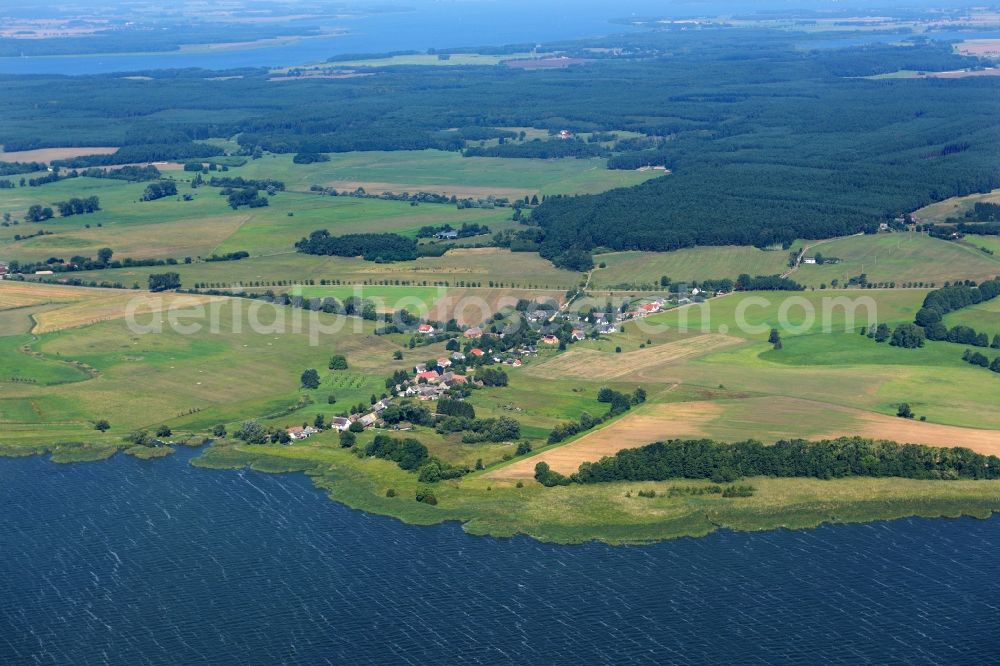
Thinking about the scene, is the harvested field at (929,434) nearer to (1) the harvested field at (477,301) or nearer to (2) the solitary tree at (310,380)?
(2) the solitary tree at (310,380)

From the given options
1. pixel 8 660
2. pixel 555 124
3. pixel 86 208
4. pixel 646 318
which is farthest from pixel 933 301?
pixel 555 124

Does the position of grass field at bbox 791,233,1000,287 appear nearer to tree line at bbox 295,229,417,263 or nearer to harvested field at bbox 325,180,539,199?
tree line at bbox 295,229,417,263

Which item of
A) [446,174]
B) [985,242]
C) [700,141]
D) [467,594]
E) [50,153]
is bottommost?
[467,594]

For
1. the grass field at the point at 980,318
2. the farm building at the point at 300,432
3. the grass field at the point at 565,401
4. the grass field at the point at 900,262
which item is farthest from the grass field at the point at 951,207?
the farm building at the point at 300,432

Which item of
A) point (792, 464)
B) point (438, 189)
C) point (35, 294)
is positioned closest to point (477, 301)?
point (35, 294)

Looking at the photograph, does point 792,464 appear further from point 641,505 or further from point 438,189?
point 438,189

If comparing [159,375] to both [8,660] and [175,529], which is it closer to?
[175,529]

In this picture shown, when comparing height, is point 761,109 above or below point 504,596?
above
